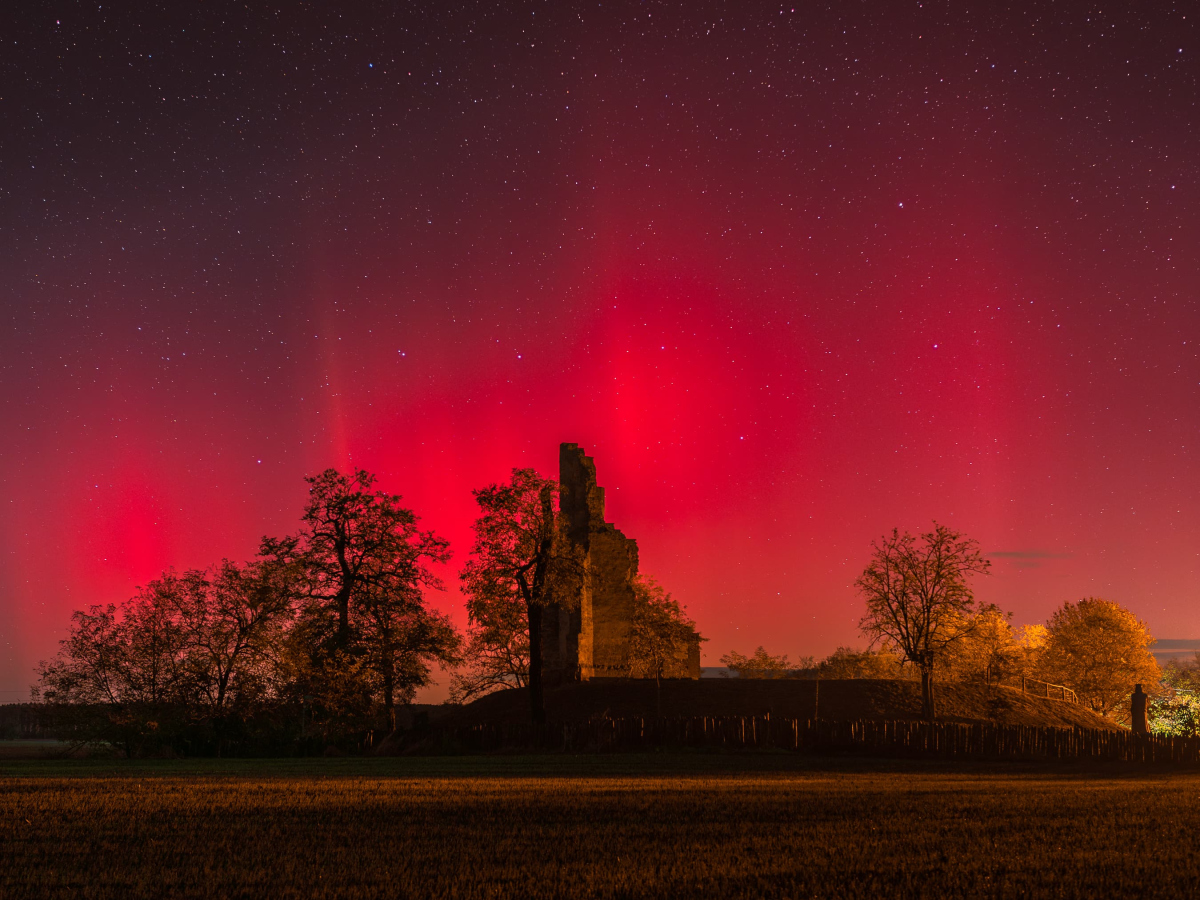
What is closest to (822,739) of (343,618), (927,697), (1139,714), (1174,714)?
(927,697)

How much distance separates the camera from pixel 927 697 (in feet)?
125

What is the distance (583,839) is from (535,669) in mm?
27645

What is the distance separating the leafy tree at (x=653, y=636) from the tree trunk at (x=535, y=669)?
16.8 metres

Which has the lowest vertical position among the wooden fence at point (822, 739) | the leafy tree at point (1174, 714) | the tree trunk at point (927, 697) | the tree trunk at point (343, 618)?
the leafy tree at point (1174, 714)

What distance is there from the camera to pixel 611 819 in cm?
1062

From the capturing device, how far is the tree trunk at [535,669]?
35.6m

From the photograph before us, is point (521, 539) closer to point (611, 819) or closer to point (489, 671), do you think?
point (489, 671)

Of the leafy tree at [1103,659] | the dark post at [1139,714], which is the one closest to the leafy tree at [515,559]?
the dark post at [1139,714]

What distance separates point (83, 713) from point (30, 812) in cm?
2223

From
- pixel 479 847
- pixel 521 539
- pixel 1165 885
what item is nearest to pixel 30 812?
pixel 479 847

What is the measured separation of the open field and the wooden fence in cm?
1464

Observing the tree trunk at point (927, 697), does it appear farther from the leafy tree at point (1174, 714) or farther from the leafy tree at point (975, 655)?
the leafy tree at point (1174, 714)

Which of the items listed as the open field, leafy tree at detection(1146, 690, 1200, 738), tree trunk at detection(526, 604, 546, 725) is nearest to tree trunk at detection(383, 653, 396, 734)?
tree trunk at detection(526, 604, 546, 725)

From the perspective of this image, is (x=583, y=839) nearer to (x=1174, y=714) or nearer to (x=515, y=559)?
(x=515, y=559)
